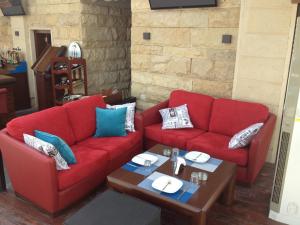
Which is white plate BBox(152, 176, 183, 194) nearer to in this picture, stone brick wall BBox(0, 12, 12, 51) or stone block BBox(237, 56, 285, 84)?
stone block BBox(237, 56, 285, 84)

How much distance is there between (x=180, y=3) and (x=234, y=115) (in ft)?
5.29

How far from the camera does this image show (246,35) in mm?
3371

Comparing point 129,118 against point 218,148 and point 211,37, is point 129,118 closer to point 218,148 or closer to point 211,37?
point 218,148

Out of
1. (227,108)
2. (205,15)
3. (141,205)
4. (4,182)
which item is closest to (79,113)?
(4,182)

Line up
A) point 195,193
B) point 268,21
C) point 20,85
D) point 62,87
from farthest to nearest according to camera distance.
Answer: point 20,85 < point 62,87 < point 268,21 < point 195,193

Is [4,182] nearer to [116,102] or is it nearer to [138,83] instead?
[116,102]

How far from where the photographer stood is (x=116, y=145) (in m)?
3.04

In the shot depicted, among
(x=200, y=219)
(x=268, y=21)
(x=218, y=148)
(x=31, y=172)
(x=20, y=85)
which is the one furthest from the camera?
(x=20, y=85)

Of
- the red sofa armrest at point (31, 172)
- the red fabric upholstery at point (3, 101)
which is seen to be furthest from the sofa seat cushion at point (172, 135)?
the red fabric upholstery at point (3, 101)

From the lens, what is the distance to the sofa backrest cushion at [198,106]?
361cm

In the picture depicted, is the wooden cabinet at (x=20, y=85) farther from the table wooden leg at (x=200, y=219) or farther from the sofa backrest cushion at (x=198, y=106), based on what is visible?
the table wooden leg at (x=200, y=219)

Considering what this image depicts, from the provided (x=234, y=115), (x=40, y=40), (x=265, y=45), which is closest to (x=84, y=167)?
(x=234, y=115)

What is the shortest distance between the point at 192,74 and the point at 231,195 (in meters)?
1.87

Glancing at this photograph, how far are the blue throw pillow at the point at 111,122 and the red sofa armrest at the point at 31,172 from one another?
0.97 meters
